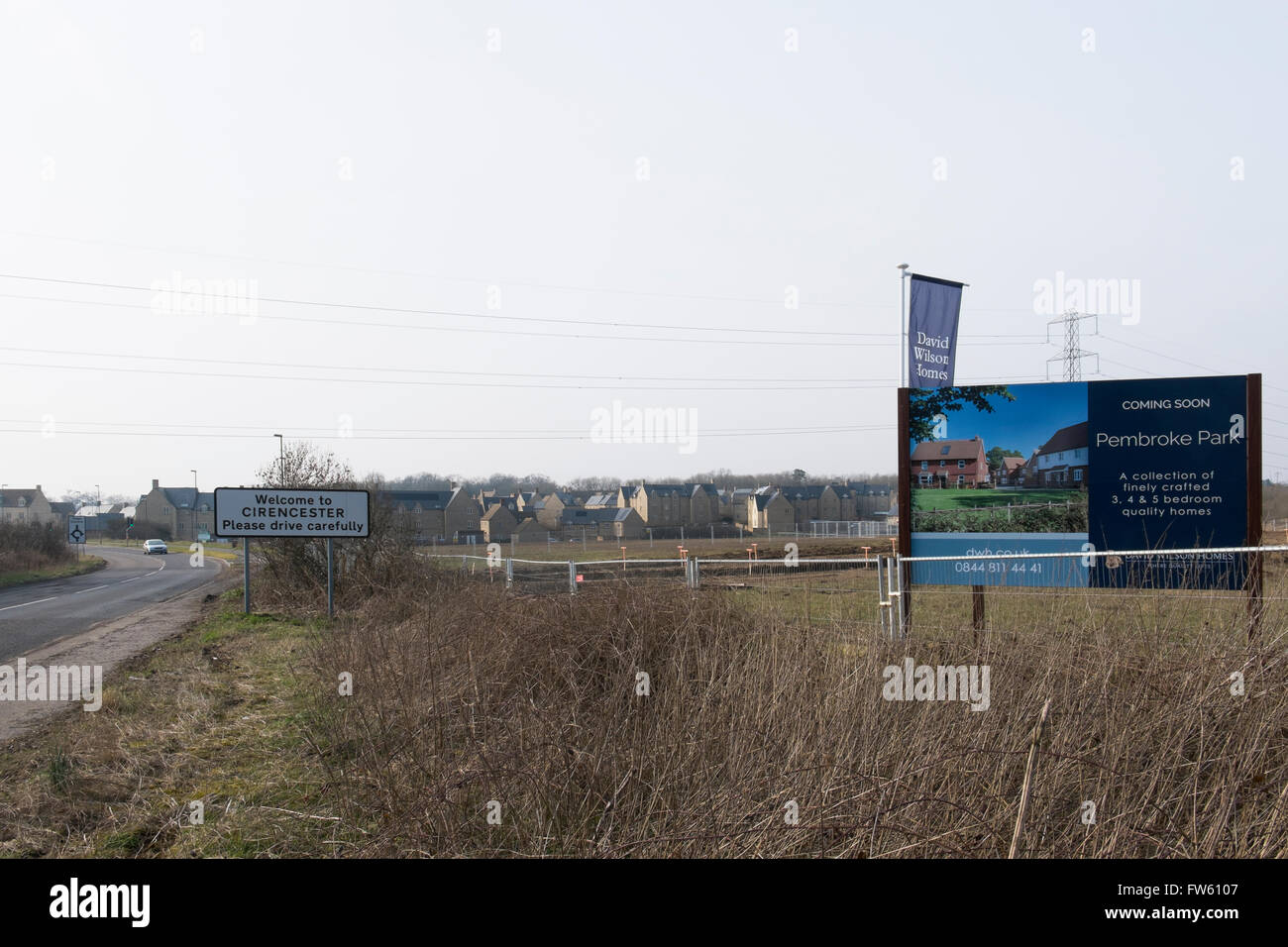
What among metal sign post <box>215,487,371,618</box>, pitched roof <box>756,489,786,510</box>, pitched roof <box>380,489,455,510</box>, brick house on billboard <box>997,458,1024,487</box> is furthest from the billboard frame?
pitched roof <box>380,489,455,510</box>

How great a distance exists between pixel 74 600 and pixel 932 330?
75.7ft

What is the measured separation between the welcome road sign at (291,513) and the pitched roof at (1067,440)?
39.9ft

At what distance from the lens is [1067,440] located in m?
9.35

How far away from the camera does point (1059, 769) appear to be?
411 cm

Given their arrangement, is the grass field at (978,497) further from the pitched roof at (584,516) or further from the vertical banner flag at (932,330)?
the pitched roof at (584,516)

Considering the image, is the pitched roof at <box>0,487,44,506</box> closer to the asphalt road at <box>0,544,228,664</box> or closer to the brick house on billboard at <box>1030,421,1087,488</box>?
the asphalt road at <box>0,544,228,664</box>

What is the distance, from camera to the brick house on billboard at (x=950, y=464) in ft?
32.3

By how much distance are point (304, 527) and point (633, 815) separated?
552 inches

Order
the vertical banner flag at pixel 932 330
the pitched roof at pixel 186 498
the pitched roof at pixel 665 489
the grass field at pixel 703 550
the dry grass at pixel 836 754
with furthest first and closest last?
the pitched roof at pixel 186 498 → the pitched roof at pixel 665 489 → the grass field at pixel 703 550 → the vertical banner flag at pixel 932 330 → the dry grass at pixel 836 754

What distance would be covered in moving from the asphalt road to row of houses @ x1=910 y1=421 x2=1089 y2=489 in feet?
40.9

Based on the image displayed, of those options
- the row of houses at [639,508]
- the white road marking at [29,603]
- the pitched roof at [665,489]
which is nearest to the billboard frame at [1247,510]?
the white road marking at [29,603]

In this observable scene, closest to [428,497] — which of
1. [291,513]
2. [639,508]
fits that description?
[639,508]
